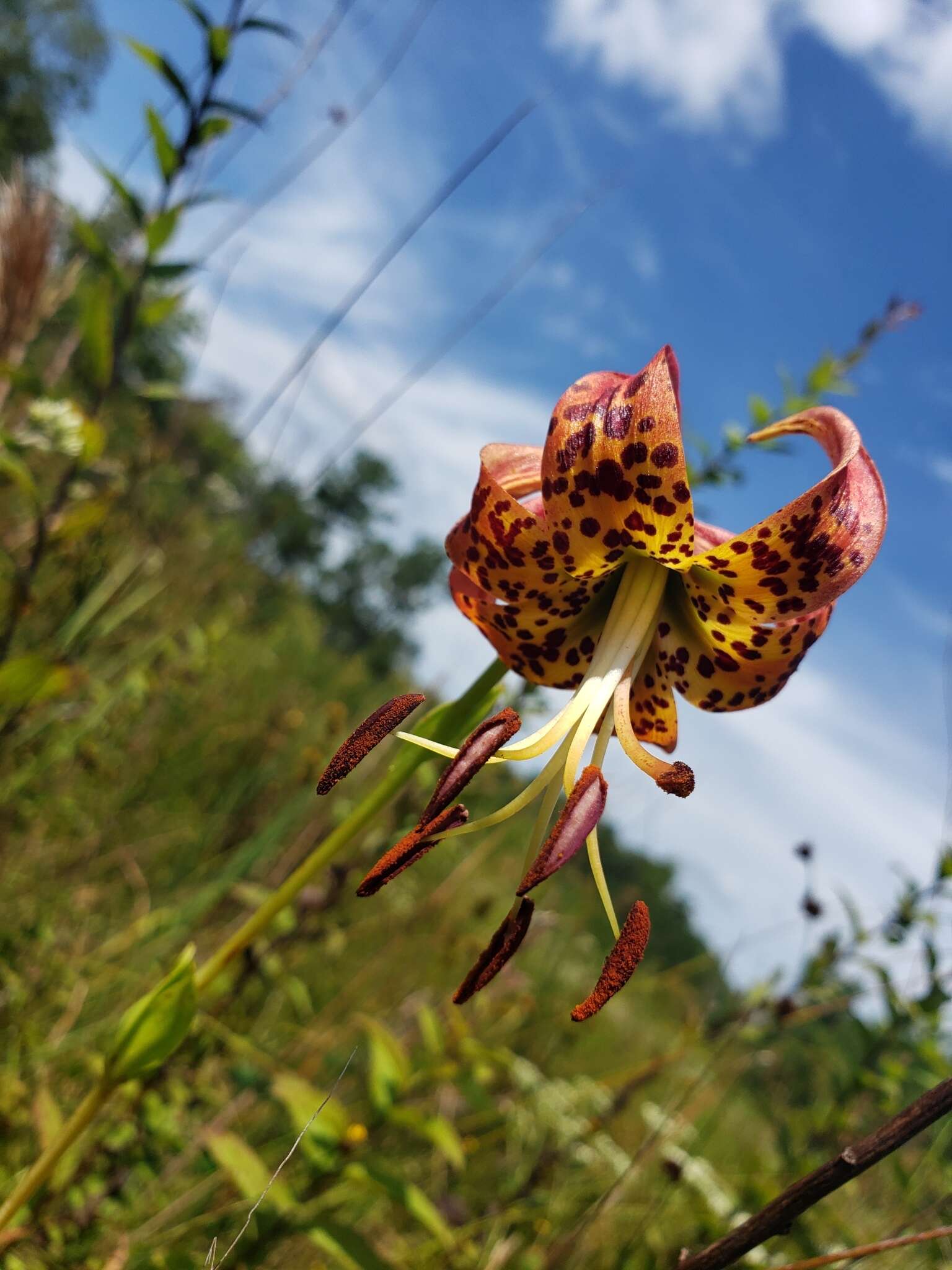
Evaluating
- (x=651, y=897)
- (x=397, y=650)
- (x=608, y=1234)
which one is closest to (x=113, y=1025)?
(x=608, y=1234)

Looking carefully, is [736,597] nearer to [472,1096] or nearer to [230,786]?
[472,1096]

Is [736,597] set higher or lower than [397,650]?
higher

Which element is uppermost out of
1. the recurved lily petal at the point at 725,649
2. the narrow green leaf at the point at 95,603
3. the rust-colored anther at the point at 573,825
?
the recurved lily petal at the point at 725,649

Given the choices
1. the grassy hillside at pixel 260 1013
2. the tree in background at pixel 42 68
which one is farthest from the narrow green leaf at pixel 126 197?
the tree in background at pixel 42 68

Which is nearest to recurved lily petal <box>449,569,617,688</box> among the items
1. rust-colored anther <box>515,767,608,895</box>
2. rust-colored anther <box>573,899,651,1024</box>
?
rust-colored anther <box>515,767,608,895</box>

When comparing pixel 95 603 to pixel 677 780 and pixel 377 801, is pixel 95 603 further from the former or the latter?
pixel 677 780

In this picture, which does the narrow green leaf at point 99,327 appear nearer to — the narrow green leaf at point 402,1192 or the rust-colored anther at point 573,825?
the rust-colored anther at point 573,825
